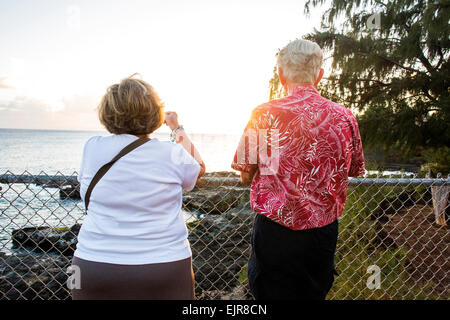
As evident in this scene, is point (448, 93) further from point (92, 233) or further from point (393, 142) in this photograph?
point (92, 233)

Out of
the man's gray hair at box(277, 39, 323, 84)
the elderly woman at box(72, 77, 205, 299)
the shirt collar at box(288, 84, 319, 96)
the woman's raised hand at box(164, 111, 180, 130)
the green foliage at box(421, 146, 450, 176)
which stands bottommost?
the green foliage at box(421, 146, 450, 176)

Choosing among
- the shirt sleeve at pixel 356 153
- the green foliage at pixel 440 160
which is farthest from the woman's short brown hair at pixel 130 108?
the green foliage at pixel 440 160

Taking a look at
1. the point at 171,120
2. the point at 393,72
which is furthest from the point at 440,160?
the point at 171,120

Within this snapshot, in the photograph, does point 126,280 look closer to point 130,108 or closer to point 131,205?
point 131,205

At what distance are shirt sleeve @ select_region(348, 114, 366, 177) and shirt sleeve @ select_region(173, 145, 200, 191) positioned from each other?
741 mm

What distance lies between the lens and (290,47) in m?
1.52

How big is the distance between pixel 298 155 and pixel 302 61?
43 cm

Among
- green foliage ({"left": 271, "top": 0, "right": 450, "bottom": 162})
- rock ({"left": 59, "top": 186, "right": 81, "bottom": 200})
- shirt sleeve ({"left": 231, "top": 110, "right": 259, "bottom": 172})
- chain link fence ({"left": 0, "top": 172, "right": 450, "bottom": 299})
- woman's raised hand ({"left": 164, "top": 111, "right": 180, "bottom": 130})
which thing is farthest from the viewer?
green foliage ({"left": 271, "top": 0, "right": 450, "bottom": 162})

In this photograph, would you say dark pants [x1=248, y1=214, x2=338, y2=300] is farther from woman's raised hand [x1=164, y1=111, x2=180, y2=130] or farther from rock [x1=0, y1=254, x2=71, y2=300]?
rock [x1=0, y1=254, x2=71, y2=300]

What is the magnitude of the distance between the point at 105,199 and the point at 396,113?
5474 mm

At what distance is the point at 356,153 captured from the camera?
1620 mm

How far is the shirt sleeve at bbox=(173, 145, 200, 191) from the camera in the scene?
55.5 inches

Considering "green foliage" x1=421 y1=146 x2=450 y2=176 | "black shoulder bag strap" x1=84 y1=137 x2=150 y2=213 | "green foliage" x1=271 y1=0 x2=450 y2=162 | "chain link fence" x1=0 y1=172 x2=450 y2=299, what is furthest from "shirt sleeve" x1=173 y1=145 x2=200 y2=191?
"green foliage" x1=421 y1=146 x2=450 y2=176

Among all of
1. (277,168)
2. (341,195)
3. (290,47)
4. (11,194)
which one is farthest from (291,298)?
(11,194)
